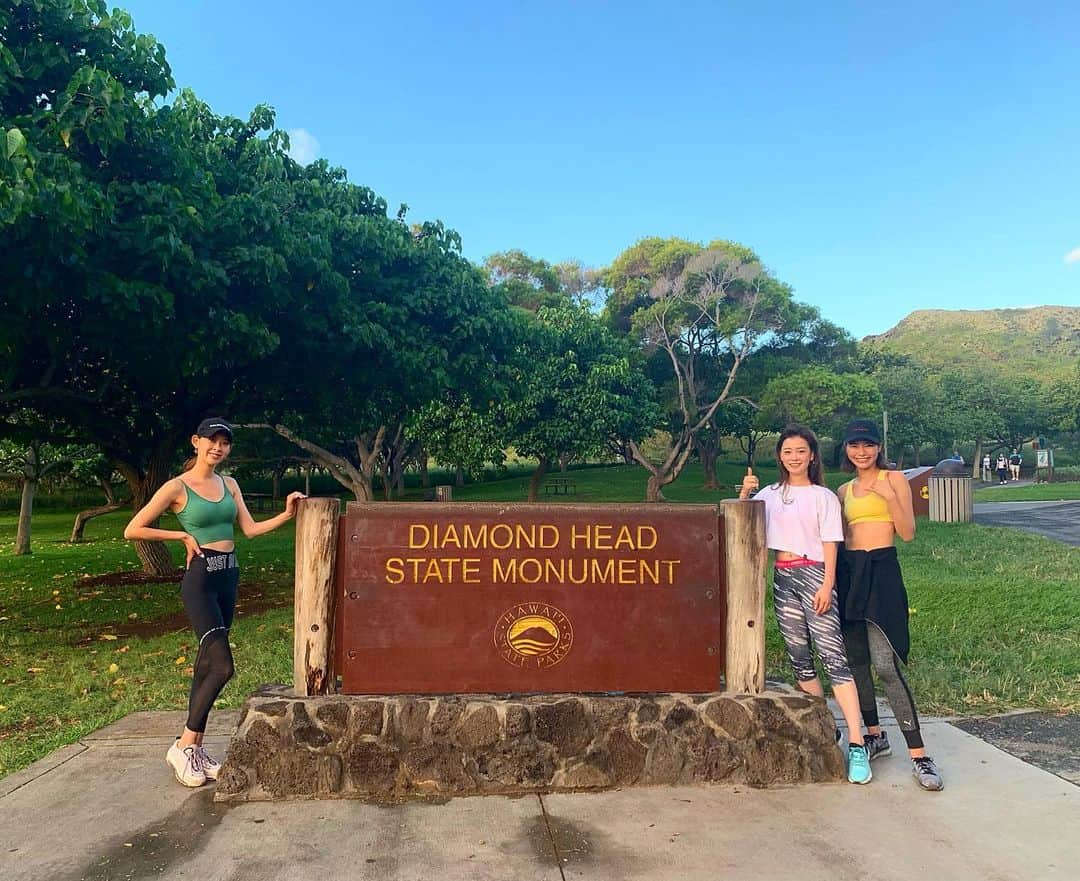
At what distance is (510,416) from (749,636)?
20.0m

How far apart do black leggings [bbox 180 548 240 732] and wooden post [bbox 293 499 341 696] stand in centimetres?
36

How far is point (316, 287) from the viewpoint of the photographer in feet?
29.5

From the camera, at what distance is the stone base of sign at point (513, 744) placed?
3.97 m

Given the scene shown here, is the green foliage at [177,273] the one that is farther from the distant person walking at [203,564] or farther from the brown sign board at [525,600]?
the brown sign board at [525,600]

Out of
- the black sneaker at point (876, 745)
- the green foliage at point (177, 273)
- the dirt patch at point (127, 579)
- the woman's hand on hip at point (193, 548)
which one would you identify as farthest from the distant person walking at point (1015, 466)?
the woman's hand on hip at point (193, 548)

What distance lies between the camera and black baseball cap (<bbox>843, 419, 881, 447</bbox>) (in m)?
4.13

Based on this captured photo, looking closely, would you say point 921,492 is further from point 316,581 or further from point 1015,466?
point 1015,466

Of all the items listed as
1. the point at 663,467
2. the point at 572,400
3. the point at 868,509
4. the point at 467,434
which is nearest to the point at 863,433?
the point at 868,509

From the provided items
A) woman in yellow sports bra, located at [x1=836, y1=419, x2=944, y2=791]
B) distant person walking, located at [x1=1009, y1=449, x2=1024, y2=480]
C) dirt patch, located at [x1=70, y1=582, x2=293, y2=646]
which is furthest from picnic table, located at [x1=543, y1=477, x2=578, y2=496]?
woman in yellow sports bra, located at [x1=836, y1=419, x2=944, y2=791]

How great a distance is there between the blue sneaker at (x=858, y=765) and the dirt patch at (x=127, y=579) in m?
9.94

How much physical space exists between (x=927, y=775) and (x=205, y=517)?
12.1ft

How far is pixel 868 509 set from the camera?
4.15 m

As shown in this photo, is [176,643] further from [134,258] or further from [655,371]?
[655,371]

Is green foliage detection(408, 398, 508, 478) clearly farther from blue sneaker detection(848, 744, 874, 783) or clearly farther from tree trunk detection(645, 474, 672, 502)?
blue sneaker detection(848, 744, 874, 783)
